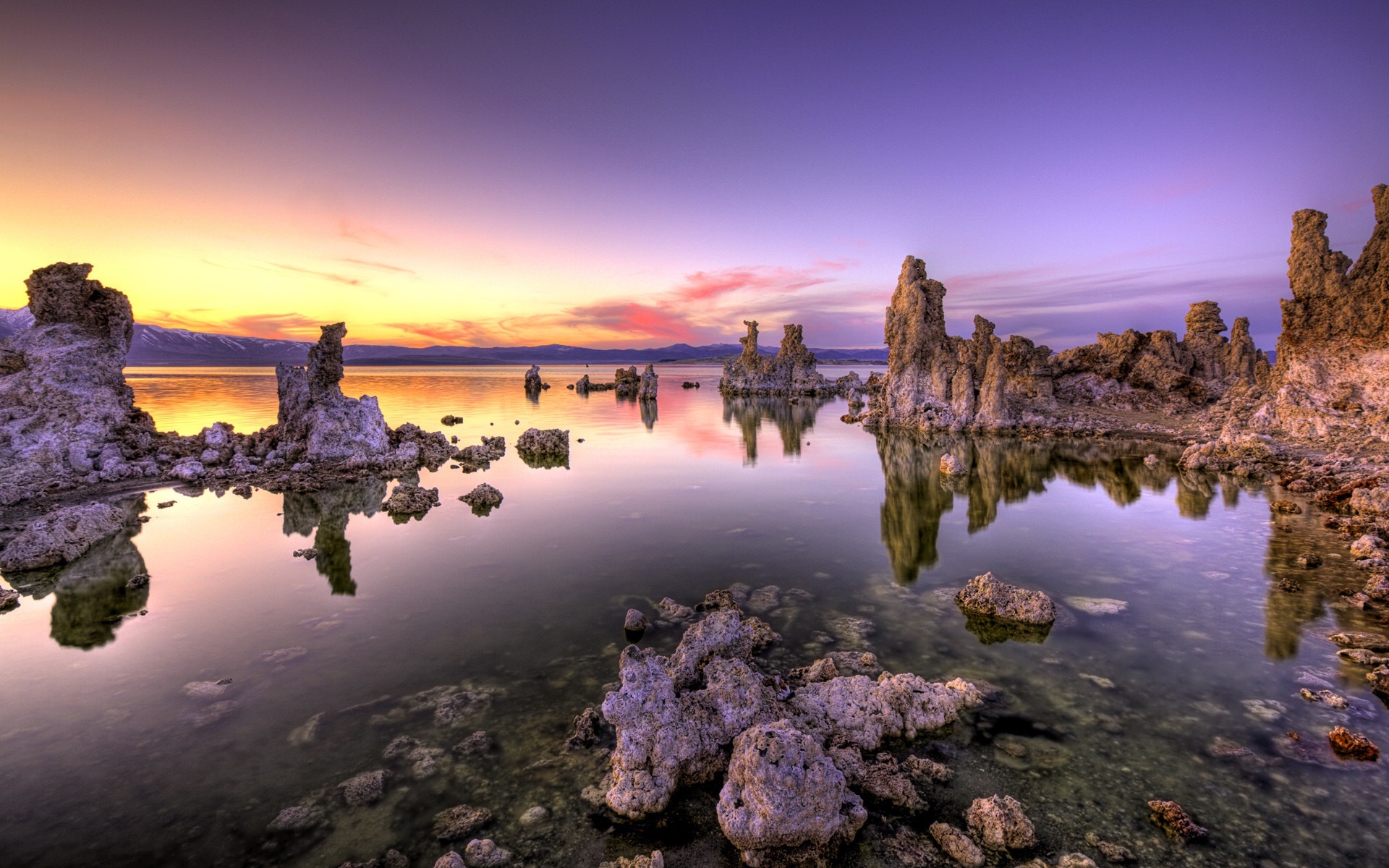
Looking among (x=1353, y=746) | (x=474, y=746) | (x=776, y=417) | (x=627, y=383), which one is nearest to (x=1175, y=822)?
(x=1353, y=746)

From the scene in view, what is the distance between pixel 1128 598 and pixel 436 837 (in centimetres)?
1393

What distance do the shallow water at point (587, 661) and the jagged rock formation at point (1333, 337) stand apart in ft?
40.4

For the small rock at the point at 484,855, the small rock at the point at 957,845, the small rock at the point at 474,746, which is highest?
the small rock at the point at 957,845

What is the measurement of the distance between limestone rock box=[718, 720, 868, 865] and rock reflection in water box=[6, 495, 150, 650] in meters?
12.3

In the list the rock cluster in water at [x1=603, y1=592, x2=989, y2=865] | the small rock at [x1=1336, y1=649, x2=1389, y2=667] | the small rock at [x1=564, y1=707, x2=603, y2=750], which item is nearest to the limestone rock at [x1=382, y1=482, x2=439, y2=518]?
the rock cluster in water at [x1=603, y1=592, x2=989, y2=865]

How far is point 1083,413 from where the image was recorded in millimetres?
43656

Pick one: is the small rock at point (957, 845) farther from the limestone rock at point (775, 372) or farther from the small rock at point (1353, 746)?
the limestone rock at point (775, 372)

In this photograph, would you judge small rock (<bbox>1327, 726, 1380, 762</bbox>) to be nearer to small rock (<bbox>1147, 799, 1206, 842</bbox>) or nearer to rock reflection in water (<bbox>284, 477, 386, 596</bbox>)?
small rock (<bbox>1147, 799, 1206, 842</bbox>)

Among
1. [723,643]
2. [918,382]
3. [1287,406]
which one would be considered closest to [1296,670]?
[723,643]

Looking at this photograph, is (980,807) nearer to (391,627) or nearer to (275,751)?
(275,751)

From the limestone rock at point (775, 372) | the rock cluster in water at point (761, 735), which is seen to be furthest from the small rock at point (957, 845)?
the limestone rock at point (775, 372)

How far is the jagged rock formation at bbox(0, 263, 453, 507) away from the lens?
2055 cm

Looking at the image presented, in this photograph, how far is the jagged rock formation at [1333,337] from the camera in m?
26.3

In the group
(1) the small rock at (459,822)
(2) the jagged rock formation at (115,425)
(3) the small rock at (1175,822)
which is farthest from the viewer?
(2) the jagged rock formation at (115,425)
